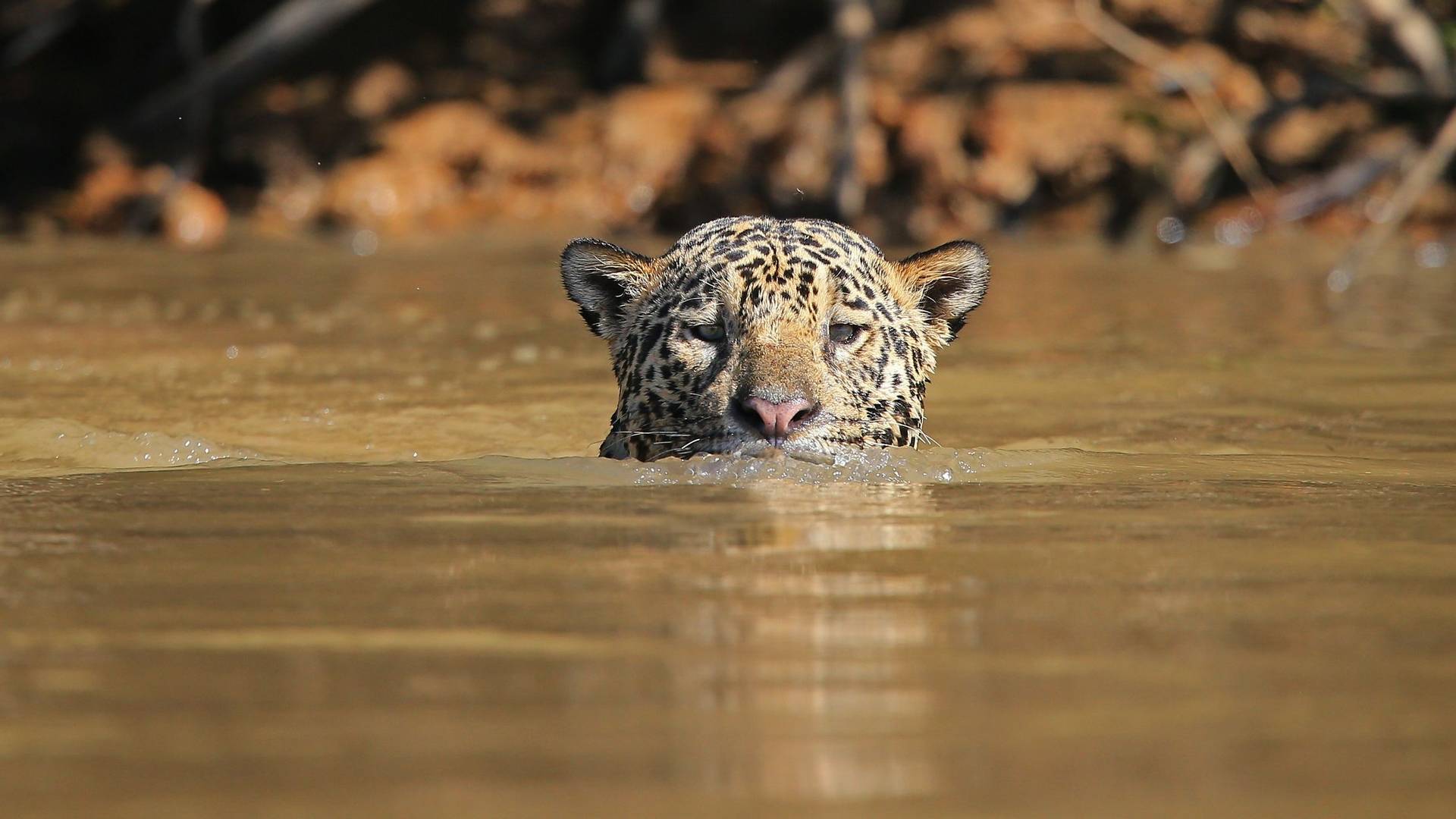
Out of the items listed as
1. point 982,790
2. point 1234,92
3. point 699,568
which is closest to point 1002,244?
point 1234,92

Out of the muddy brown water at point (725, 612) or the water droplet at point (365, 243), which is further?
the water droplet at point (365, 243)

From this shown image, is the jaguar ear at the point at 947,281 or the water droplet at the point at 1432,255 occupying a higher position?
the water droplet at the point at 1432,255

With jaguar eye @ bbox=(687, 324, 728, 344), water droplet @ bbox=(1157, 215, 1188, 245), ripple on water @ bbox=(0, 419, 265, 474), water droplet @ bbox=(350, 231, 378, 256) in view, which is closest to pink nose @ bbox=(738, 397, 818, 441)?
jaguar eye @ bbox=(687, 324, 728, 344)

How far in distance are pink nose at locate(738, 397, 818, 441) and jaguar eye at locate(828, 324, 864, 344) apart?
52cm

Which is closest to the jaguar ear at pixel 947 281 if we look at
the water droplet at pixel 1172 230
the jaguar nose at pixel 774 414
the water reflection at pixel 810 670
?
the jaguar nose at pixel 774 414

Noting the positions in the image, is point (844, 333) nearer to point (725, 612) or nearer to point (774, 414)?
point (774, 414)

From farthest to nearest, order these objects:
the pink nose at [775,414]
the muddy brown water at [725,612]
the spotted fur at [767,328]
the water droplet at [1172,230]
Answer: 1. the water droplet at [1172,230]
2. the spotted fur at [767,328]
3. the pink nose at [775,414]
4. the muddy brown water at [725,612]

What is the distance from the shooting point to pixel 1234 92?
1568cm

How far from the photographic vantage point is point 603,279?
5.93 meters

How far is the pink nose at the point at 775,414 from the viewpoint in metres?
4.86

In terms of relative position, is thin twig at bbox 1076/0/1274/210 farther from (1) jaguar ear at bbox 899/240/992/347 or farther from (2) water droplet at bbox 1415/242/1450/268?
(2) water droplet at bbox 1415/242/1450/268

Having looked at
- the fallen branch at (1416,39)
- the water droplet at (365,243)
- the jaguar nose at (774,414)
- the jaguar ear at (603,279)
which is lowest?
the jaguar nose at (774,414)

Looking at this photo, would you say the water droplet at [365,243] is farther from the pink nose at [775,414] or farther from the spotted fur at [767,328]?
the pink nose at [775,414]

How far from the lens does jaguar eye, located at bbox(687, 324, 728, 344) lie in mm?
5398
